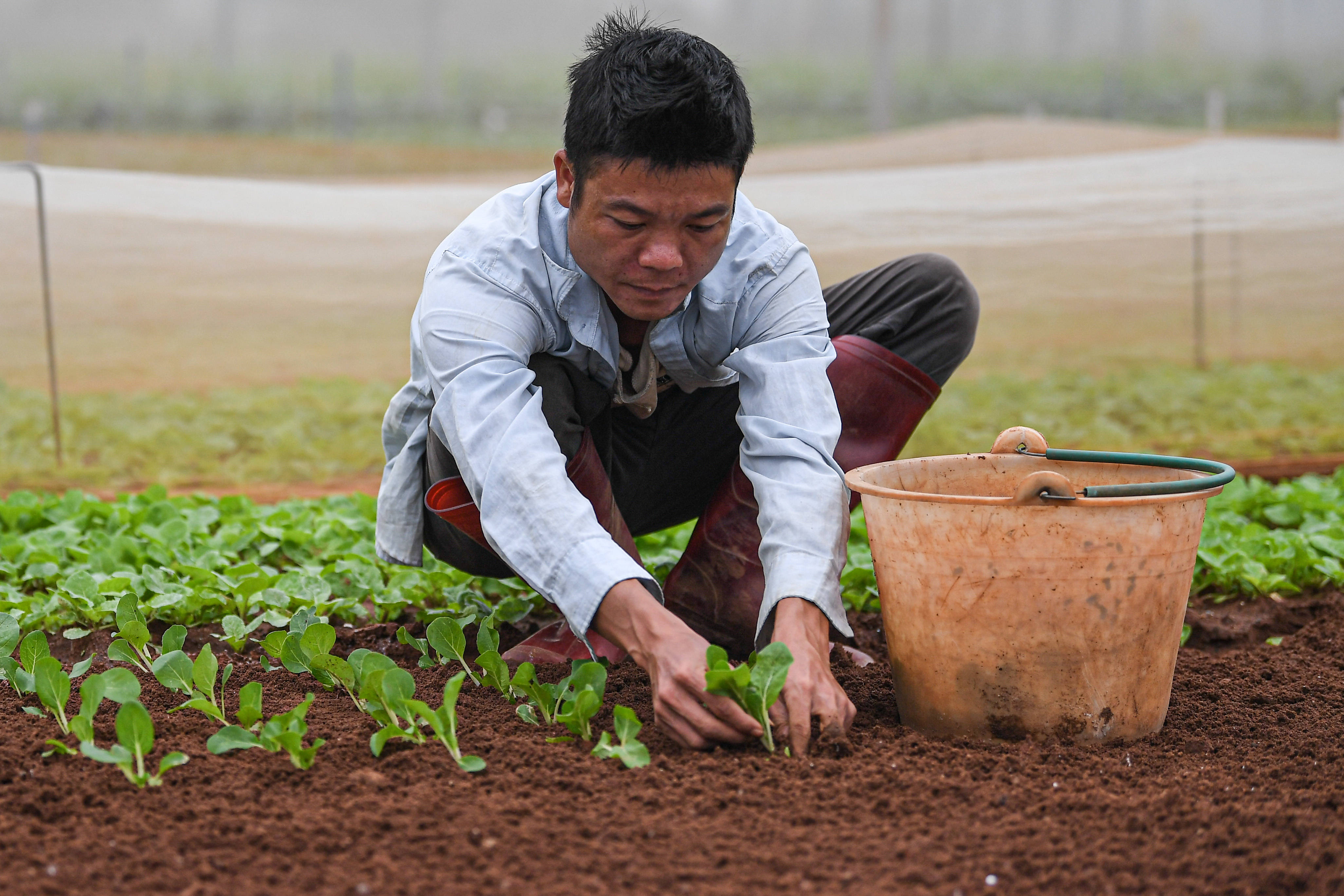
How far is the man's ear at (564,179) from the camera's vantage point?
69.2 inches

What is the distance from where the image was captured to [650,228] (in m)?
1.66

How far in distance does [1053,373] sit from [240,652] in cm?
469

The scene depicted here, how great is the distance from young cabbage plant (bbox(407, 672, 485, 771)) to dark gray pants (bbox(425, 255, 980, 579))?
579 millimetres

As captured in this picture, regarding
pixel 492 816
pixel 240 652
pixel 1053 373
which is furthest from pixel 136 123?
pixel 492 816

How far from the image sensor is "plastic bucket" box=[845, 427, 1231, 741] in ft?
5.08

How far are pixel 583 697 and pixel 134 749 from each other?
57 centimetres

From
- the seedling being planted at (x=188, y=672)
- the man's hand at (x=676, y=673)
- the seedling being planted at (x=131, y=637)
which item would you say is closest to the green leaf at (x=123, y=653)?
the seedling being planted at (x=131, y=637)

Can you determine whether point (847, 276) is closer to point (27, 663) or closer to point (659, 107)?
point (659, 107)

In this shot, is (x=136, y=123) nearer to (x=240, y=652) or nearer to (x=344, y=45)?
(x=344, y=45)

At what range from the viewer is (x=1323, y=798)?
1433 millimetres

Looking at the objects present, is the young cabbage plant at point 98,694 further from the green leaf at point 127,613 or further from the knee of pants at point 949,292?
the knee of pants at point 949,292

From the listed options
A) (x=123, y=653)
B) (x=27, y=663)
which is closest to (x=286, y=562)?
(x=123, y=653)

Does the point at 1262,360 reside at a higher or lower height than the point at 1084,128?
lower

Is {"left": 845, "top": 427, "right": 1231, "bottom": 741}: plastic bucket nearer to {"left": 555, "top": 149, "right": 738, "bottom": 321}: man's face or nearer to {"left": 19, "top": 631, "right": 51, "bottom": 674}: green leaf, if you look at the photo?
{"left": 555, "top": 149, "right": 738, "bottom": 321}: man's face
